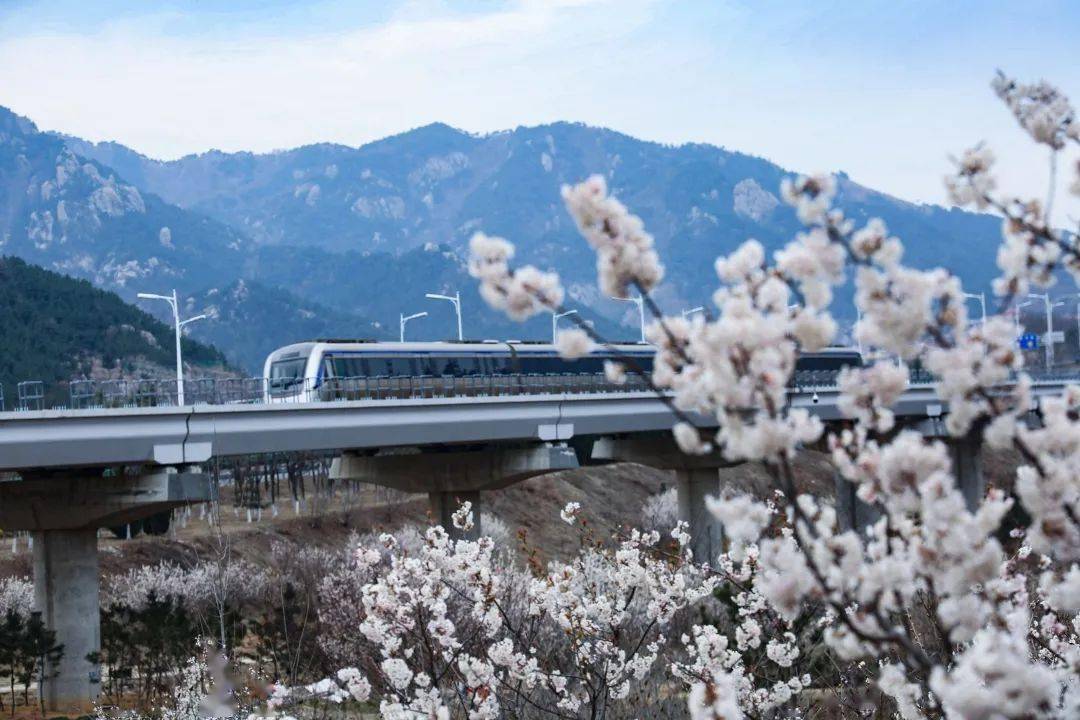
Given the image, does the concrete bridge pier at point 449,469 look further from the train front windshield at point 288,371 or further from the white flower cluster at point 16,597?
the white flower cluster at point 16,597

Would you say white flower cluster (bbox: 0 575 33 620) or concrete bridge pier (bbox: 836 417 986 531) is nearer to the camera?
white flower cluster (bbox: 0 575 33 620)

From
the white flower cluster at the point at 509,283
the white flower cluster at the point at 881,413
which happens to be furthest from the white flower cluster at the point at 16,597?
the white flower cluster at the point at 881,413

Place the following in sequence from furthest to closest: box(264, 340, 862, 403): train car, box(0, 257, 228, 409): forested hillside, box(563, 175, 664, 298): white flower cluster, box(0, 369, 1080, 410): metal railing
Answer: box(0, 257, 228, 409): forested hillside < box(264, 340, 862, 403): train car < box(0, 369, 1080, 410): metal railing < box(563, 175, 664, 298): white flower cluster

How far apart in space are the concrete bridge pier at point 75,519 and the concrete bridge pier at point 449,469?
39.8ft

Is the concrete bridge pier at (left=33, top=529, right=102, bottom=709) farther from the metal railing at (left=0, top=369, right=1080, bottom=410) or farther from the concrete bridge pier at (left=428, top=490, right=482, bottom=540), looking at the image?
the concrete bridge pier at (left=428, top=490, right=482, bottom=540)

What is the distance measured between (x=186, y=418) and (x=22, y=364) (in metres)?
74.4

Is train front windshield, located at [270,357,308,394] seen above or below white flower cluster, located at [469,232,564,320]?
above

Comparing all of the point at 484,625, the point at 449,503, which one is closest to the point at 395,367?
the point at 449,503

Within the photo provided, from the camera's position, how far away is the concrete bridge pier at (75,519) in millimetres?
32250

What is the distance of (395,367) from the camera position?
140 ft

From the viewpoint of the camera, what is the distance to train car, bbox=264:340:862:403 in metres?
38.3

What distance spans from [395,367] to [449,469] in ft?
13.4

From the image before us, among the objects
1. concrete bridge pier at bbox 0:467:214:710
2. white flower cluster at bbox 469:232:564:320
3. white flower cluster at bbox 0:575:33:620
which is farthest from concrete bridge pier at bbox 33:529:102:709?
white flower cluster at bbox 469:232:564:320

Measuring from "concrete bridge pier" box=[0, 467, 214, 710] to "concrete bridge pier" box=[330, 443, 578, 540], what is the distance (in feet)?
39.8
